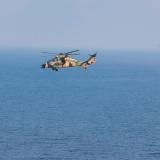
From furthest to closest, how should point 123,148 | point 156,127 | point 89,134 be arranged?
point 156,127, point 89,134, point 123,148

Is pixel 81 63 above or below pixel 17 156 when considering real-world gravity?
above

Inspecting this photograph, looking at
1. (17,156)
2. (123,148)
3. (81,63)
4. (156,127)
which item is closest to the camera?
(81,63)

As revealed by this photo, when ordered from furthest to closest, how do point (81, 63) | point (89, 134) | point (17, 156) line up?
1. point (89, 134)
2. point (17, 156)
3. point (81, 63)

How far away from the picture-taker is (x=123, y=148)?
167875mm

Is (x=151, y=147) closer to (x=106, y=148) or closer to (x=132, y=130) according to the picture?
(x=106, y=148)

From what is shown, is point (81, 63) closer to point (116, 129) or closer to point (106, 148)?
point (106, 148)

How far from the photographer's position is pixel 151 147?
168 m

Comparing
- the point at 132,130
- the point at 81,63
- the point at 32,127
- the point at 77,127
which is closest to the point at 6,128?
the point at 32,127

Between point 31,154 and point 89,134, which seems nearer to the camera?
point 31,154

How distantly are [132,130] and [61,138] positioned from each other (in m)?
24.5

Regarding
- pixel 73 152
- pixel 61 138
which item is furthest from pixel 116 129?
pixel 73 152

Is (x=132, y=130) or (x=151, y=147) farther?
(x=132, y=130)

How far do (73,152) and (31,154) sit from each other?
962 cm

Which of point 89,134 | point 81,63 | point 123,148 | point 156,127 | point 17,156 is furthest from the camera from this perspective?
point 156,127
